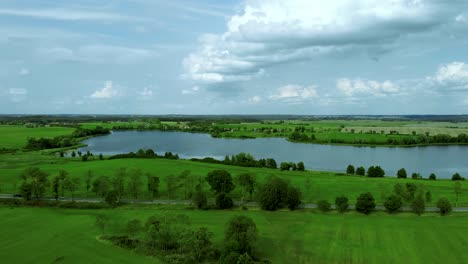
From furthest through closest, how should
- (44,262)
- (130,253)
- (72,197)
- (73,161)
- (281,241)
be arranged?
(73,161) → (72,197) → (281,241) → (130,253) → (44,262)

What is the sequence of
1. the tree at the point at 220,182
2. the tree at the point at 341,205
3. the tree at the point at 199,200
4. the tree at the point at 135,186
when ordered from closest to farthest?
the tree at the point at 341,205 < the tree at the point at 199,200 < the tree at the point at 220,182 < the tree at the point at 135,186

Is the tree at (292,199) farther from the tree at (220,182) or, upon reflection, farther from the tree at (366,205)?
the tree at (220,182)

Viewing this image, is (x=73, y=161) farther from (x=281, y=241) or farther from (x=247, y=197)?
(x=281, y=241)

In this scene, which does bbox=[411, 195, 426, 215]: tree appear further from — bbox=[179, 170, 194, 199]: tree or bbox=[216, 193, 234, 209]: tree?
bbox=[179, 170, 194, 199]: tree

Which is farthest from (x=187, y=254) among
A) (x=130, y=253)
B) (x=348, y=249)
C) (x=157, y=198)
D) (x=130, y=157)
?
(x=130, y=157)

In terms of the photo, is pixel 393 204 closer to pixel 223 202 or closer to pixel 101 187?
pixel 223 202

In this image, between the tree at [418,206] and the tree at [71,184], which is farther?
the tree at [71,184]

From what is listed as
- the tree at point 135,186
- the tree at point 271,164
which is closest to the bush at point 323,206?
the tree at point 135,186
